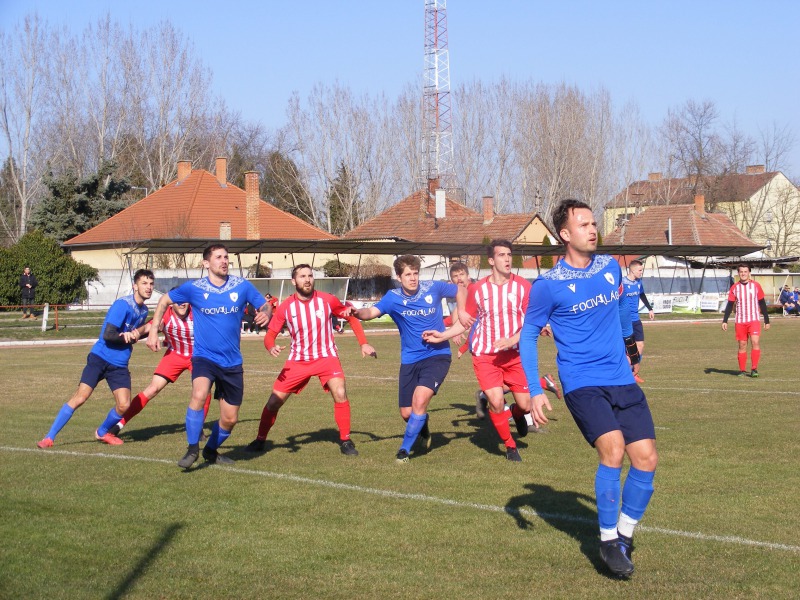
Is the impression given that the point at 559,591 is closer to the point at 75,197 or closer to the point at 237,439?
the point at 237,439

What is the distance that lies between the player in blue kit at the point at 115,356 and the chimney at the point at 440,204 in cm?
4916

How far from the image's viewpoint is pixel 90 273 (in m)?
44.2

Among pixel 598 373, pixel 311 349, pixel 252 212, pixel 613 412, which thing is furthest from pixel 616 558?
pixel 252 212

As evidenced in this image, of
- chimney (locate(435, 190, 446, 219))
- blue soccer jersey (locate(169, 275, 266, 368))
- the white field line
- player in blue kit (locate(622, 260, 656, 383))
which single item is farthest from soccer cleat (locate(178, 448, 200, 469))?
chimney (locate(435, 190, 446, 219))

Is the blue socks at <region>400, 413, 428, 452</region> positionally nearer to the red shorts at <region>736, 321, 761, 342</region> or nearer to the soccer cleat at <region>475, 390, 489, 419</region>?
the soccer cleat at <region>475, 390, 489, 419</region>

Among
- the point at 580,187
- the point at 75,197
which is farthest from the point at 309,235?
the point at 580,187

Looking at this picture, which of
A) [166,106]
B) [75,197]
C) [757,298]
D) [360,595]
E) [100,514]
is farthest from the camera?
[166,106]

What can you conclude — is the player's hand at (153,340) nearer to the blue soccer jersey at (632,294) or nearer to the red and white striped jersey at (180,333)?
the red and white striped jersey at (180,333)

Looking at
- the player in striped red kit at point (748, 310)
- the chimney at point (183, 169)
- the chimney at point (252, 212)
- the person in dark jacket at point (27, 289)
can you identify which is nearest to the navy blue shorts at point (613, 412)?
the player in striped red kit at point (748, 310)

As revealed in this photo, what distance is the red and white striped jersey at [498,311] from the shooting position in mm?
10641

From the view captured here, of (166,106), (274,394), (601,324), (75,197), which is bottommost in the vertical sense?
(274,394)

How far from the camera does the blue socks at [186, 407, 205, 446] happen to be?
9.40 m

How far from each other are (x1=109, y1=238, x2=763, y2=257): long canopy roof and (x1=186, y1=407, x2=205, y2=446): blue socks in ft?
92.4

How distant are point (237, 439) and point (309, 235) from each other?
48.3 metres
